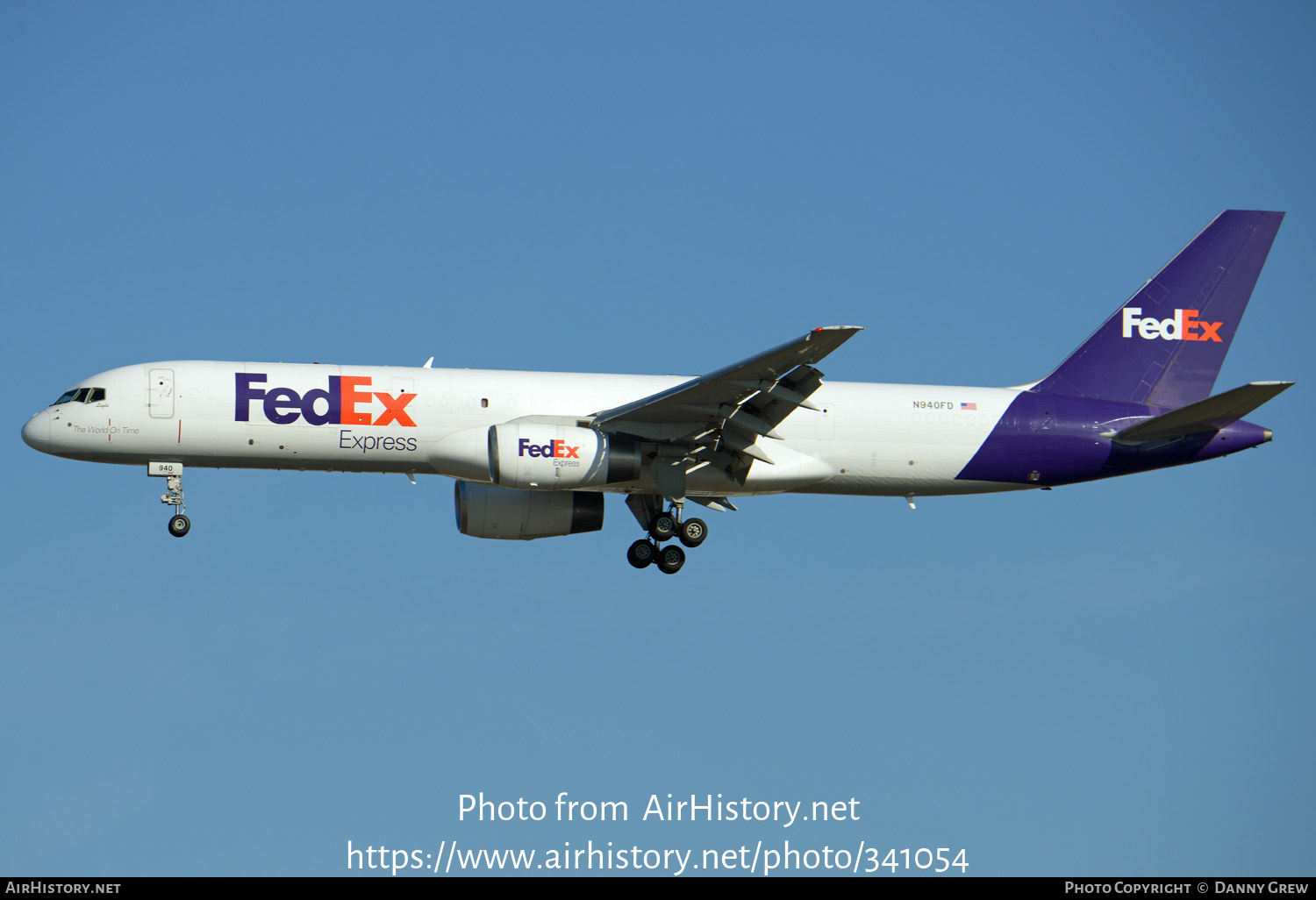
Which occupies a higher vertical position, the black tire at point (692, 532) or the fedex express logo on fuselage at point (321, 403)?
the fedex express logo on fuselage at point (321, 403)

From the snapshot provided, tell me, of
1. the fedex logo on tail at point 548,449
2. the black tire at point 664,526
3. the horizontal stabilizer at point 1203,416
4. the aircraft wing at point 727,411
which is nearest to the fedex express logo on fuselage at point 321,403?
the fedex logo on tail at point 548,449

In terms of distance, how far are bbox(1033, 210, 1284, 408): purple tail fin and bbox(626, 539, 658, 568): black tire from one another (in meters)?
11.5

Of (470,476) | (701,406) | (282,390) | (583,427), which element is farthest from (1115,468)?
(282,390)

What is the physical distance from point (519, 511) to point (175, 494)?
8646 millimetres

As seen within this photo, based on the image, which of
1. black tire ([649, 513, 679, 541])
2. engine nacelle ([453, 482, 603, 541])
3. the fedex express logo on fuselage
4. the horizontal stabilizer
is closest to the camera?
the horizontal stabilizer

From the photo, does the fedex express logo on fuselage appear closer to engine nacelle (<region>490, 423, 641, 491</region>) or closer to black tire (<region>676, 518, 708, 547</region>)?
engine nacelle (<region>490, 423, 641, 491</region>)

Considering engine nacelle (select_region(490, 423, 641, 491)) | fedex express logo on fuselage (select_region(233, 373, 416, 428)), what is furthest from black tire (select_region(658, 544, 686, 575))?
fedex express logo on fuselage (select_region(233, 373, 416, 428))

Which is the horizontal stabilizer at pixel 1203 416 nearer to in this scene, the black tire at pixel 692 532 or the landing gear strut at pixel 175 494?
the black tire at pixel 692 532

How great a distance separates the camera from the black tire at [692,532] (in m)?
36.7

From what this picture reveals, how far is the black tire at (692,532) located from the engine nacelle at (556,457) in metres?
3.11

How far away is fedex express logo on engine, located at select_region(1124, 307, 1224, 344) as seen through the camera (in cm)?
3925

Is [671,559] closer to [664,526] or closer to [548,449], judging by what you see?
[664,526]

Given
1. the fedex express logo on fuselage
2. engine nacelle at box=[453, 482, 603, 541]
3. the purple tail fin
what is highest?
the purple tail fin

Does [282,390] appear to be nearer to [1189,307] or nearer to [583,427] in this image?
[583,427]
